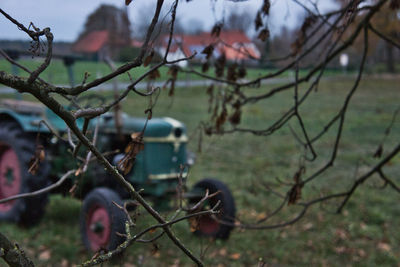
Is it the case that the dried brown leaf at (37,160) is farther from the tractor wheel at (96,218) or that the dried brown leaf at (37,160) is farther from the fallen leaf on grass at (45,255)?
the fallen leaf on grass at (45,255)

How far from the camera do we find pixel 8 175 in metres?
5.04

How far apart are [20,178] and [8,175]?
362mm

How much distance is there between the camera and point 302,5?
257 centimetres

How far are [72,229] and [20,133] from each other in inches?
47.5

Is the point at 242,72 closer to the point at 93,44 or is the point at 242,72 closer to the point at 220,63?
the point at 220,63

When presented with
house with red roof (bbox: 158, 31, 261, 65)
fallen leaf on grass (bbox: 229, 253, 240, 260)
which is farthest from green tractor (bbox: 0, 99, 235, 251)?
house with red roof (bbox: 158, 31, 261, 65)

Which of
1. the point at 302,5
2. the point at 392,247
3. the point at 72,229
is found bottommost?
the point at 72,229

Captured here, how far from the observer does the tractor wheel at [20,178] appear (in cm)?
465

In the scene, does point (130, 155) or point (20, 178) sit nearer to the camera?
point (130, 155)

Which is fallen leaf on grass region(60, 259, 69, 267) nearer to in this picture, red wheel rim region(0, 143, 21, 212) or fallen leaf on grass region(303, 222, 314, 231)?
red wheel rim region(0, 143, 21, 212)

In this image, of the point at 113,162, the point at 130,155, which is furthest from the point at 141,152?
the point at 130,155

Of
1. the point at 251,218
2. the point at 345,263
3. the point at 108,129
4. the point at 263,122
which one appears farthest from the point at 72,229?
the point at 263,122

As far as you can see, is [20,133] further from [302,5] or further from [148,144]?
[302,5]

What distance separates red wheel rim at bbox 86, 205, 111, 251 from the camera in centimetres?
407
